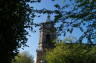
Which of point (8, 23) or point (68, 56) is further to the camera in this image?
Answer: point (68, 56)

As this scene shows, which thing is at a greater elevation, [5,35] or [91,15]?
[91,15]

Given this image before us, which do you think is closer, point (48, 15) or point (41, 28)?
point (48, 15)

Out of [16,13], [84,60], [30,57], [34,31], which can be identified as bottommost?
[30,57]

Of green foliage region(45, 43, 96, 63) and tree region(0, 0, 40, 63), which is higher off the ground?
tree region(0, 0, 40, 63)

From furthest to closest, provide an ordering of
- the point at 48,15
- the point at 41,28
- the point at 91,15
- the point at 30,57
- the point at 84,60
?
the point at 30,57 < the point at 84,60 < the point at 41,28 < the point at 48,15 < the point at 91,15

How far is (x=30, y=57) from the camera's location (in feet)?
336

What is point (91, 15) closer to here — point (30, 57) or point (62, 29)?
point (62, 29)

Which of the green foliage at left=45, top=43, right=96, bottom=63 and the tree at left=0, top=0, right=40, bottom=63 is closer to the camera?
the tree at left=0, top=0, right=40, bottom=63

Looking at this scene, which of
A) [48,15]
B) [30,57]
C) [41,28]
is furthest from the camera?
[30,57]

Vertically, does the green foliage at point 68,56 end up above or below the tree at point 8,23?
below

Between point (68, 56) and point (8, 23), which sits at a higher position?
point (8, 23)

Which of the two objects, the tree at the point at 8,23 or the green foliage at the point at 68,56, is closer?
the tree at the point at 8,23

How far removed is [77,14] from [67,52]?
3893 centimetres

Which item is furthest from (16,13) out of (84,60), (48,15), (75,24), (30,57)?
(30,57)
